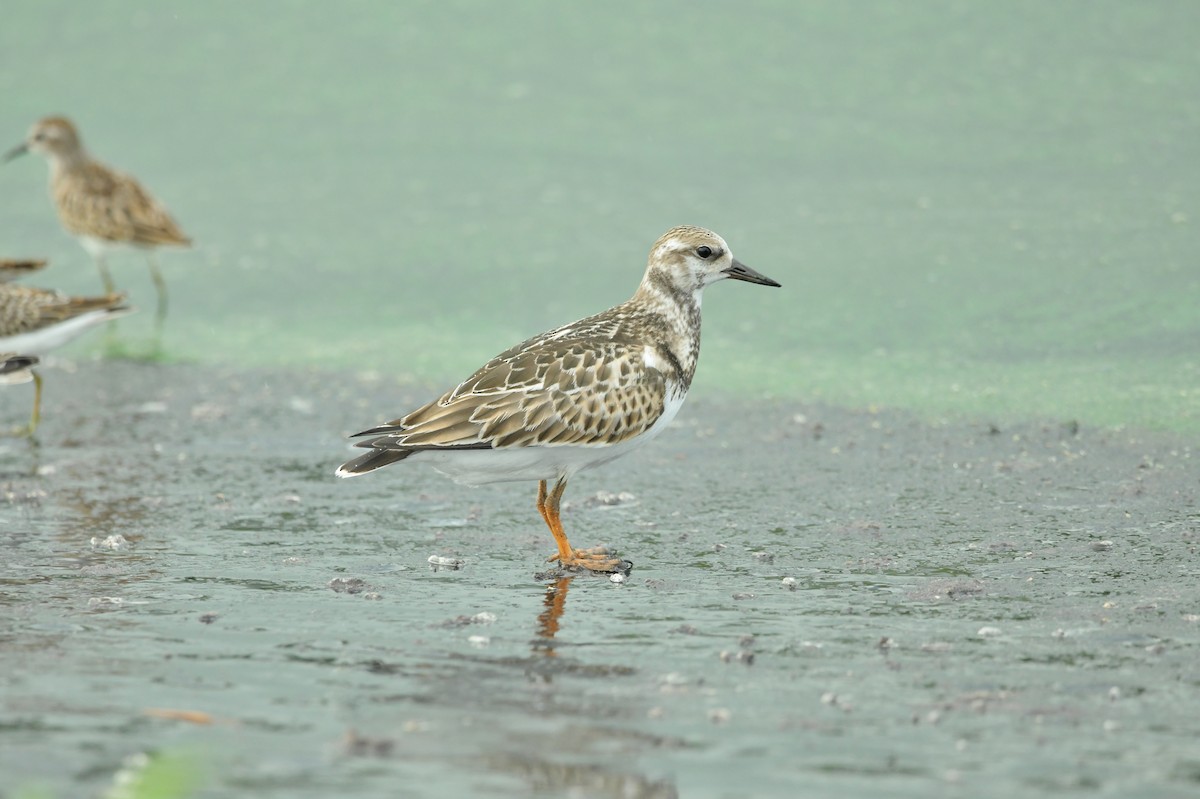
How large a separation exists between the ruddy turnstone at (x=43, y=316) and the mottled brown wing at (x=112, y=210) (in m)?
2.43

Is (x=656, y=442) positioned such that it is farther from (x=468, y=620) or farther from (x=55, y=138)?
(x=55, y=138)

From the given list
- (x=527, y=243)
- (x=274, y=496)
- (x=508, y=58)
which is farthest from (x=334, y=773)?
(x=508, y=58)

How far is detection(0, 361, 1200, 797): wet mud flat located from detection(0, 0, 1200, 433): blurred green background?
1.69 meters

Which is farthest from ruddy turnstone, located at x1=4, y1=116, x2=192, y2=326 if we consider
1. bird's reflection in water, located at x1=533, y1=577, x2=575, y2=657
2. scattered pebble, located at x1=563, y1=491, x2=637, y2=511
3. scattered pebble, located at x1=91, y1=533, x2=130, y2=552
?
bird's reflection in water, located at x1=533, y1=577, x2=575, y2=657

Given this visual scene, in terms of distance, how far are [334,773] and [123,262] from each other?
1157 cm

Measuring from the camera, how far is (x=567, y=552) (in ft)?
25.2

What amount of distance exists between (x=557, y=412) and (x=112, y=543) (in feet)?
7.90

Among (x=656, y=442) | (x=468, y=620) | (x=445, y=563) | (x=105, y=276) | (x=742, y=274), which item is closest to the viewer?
(x=468, y=620)

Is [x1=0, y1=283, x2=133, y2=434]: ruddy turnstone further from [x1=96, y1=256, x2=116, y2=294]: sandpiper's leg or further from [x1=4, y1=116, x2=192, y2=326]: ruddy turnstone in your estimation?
[x1=96, y1=256, x2=116, y2=294]: sandpiper's leg

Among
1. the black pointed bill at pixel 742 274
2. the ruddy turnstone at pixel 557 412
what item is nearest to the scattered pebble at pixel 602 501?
the ruddy turnstone at pixel 557 412

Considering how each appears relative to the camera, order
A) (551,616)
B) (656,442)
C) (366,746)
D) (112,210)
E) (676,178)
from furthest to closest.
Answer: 1. (676,178)
2. (112,210)
3. (656,442)
4. (551,616)
5. (366,746)

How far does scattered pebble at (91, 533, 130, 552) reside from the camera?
7.97 m

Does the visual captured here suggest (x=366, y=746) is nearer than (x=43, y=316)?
Yes

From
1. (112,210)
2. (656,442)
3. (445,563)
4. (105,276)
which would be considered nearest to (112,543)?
(445,563)
